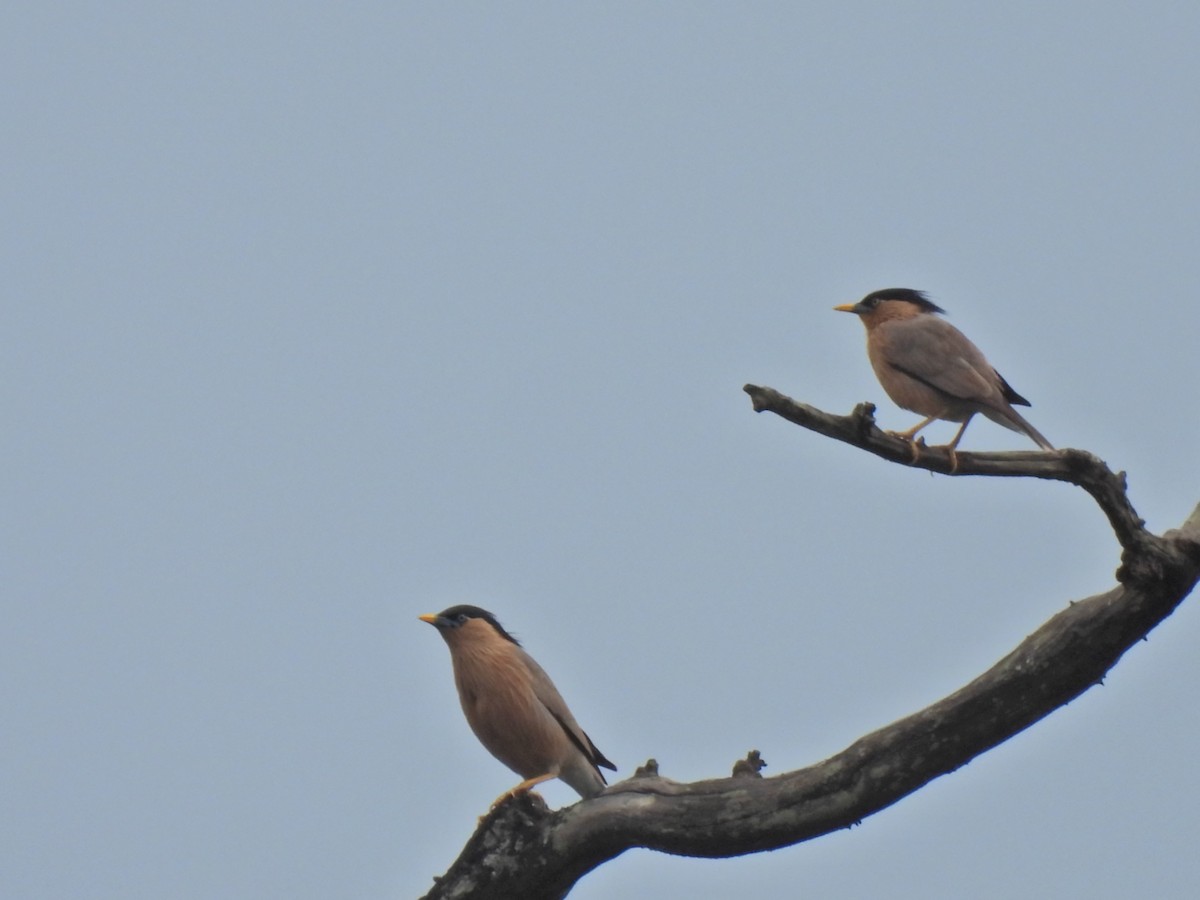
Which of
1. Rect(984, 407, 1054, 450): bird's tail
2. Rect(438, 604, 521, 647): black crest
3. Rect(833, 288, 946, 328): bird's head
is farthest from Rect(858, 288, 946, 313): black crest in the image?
Rect(438, 604, 521, 647): black crest

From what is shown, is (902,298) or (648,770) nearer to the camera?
(648,770)

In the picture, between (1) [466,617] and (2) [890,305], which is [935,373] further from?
(1) [466,617]

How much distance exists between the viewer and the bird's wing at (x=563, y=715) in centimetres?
906

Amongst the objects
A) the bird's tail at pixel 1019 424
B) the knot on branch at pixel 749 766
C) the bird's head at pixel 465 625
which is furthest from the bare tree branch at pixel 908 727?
the bird's head at pixel 465 625

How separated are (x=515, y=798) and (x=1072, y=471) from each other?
2.94 meters

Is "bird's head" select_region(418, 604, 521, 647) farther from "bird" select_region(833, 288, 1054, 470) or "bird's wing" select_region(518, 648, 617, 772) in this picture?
"bird" select_region(833, 288, 1054, 470)

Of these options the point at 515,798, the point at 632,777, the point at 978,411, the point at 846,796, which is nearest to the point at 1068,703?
the point at 846,796

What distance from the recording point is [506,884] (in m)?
6.77

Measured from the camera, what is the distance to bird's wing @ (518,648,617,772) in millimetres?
9062

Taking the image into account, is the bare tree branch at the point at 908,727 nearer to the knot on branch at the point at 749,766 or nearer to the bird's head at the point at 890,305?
the knot on branch at the point at 749,766

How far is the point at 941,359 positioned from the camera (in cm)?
895

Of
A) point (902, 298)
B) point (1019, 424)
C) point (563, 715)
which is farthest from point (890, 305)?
point (563, 715)

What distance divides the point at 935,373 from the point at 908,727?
347cm

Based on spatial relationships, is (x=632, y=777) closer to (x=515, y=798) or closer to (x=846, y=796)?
(x=515, y=798)
